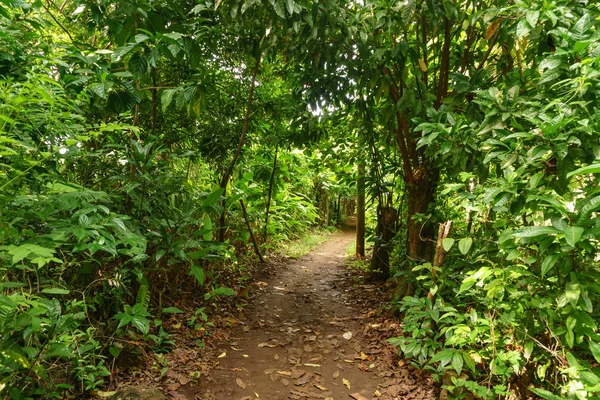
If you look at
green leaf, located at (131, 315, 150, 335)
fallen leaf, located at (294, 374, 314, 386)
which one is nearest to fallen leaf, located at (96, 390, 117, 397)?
green leaf, located at (131, 315, 150, 335)

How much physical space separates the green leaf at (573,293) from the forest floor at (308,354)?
1484 mm

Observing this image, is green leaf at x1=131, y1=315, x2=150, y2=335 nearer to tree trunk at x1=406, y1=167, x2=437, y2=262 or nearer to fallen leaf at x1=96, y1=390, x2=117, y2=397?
fallen leaf at x1=96, y1=390, x2=117, y2=397

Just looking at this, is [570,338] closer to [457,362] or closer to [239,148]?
[457,362]

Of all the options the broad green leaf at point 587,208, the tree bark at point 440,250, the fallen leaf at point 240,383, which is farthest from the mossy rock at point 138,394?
the broad green leaf at point 587,208

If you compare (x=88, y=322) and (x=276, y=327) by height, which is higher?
(x=88, y=322)

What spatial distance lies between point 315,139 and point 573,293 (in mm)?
3867

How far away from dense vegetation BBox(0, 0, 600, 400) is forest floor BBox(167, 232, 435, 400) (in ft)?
1.24

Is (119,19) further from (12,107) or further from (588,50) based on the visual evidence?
(588,50)

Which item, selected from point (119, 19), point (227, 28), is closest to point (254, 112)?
point (227, 28)

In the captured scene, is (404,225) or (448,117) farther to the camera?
(404,225)

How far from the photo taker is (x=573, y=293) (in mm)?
1884

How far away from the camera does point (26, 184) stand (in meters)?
2.03

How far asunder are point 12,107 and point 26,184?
0.52 metres

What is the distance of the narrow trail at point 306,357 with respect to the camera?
118 inches
